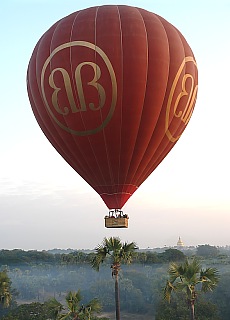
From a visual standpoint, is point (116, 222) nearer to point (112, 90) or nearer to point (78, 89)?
point (112, 90)

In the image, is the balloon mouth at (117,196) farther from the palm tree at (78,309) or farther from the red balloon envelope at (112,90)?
the palm tree at (78,309)

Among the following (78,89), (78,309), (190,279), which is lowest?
(78,309)

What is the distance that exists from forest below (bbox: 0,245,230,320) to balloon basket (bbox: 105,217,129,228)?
83.9 feet

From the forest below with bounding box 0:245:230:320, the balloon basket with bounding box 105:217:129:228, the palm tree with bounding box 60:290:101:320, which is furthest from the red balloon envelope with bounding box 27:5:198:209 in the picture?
the forest below with bounding box 0:245:230:320

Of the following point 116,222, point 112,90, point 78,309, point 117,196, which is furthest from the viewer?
point 78,309

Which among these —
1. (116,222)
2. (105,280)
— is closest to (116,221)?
(116,222)

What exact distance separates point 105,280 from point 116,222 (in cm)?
6457

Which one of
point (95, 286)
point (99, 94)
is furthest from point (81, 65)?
point (95, 286)

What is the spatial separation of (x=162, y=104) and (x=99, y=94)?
3490 millimetres

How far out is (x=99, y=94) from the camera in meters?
22.6

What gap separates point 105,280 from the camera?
3378 inches

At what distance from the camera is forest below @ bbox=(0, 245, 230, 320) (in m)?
61.7

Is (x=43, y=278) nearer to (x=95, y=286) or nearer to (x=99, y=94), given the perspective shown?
(x=95, y=286)

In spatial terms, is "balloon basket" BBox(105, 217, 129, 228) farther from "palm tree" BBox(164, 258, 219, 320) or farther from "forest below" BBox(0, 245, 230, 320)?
"forest below" BBox(0, 245, 230, 320)
